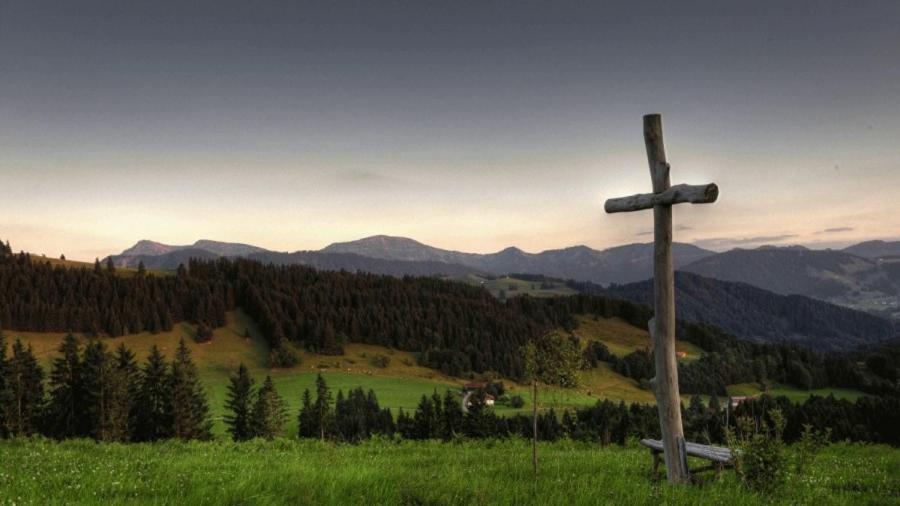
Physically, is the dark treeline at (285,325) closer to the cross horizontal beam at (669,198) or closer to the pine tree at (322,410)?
the pine tree at (322,410)

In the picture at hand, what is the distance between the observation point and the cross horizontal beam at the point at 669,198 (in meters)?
10.2

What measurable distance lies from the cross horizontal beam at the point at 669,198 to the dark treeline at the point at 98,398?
210 feet

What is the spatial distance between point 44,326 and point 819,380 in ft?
868

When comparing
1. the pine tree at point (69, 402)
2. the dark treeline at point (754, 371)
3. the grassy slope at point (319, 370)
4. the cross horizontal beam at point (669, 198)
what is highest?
the cross horizontal beam at point (669, 198)

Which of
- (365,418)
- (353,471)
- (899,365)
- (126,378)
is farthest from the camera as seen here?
(899,365)

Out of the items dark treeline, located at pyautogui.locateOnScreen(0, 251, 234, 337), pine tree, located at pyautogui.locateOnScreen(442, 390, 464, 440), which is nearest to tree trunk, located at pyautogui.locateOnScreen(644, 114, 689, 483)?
pine tree, located at pyautogui.locateOnScreen(442, 390, 464, 440)

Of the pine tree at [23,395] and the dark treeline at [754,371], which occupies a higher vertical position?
the pine tree at [23,395]

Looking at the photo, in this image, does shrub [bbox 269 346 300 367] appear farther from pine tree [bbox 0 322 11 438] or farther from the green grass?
the green grass

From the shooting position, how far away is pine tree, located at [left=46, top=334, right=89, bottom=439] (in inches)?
2413

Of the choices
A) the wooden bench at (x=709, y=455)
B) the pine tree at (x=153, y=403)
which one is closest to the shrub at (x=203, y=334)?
the pine tree at (x=153, y=403)

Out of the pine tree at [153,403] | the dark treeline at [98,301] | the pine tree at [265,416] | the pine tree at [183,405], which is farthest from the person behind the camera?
the dark treeline at [98,301]

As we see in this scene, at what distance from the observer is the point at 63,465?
441 inches

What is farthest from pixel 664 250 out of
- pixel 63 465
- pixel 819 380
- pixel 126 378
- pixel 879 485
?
pixel 819 380

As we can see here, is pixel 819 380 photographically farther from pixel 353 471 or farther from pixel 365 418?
pixel 353 471
